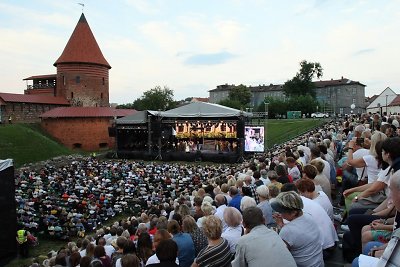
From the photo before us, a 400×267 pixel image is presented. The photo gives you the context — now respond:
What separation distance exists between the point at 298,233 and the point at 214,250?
866mm

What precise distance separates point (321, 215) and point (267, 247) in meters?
1.64

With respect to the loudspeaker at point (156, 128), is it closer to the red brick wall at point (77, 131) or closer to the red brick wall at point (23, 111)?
the red brick wall at point (77, 131)

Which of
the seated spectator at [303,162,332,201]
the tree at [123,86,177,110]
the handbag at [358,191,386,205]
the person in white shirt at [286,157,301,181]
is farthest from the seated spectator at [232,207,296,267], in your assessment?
the tree at [123,86,177,110]

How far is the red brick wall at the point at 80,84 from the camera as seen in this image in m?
47.6

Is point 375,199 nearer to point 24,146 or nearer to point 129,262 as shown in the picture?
point 129,262

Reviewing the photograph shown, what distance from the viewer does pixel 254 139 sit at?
2944cm

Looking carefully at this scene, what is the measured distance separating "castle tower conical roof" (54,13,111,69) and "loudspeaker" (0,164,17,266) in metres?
38.9

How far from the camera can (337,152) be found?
1141cm

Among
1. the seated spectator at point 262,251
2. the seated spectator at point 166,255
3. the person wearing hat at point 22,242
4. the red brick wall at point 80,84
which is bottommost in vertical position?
the person wearing hat at point 22,242

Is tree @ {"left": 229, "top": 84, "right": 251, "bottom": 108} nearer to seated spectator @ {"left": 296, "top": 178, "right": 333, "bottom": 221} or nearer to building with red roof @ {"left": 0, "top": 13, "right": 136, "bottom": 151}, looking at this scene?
building with red roof @ {"left": 0, "top": 13, "right": 136, "bottom": 151}

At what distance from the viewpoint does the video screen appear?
29.4 meters

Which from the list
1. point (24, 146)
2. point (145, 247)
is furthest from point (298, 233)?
point (24, 146)

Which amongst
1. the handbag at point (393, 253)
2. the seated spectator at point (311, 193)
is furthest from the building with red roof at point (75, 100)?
the handbag at point (393, 253)

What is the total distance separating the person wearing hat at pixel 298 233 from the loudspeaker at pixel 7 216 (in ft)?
33.2
